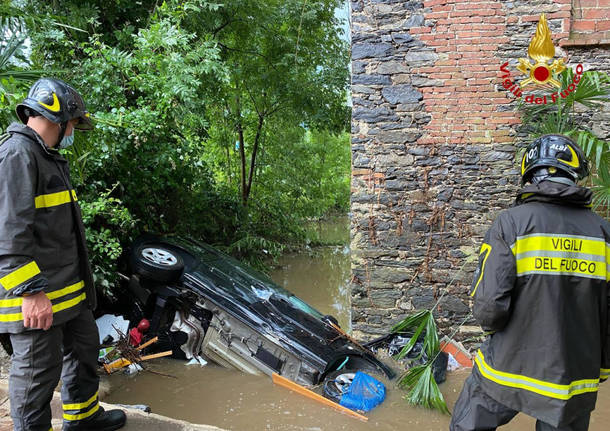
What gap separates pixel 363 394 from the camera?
365 centimetres

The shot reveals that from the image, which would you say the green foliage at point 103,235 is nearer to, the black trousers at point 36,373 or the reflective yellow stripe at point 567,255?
the black trousers at point 36,373

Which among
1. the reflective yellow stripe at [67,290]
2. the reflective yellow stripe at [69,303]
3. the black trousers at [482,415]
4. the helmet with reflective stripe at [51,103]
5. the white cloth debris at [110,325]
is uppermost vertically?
the helmet with reflective stripe at [51,103]

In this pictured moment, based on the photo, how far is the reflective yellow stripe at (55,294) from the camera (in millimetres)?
2160

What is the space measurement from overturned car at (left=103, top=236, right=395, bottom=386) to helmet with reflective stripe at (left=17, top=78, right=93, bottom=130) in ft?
6.67

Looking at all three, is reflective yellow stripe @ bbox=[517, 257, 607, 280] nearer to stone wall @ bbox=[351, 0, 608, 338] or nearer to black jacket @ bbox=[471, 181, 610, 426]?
black jacket @ bbox=[471, 181, 610, 426]

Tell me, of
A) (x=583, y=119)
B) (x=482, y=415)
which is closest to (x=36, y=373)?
(x=482, y=415)

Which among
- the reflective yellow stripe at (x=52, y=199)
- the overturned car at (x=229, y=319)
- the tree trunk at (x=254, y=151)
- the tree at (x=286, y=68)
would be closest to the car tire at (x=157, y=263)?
the overturned car at (x=229, y=319)

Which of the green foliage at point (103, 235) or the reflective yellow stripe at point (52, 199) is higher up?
the reflective yellow stripe at point (52, 199)

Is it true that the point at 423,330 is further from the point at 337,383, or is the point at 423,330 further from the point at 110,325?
the point at 110,325

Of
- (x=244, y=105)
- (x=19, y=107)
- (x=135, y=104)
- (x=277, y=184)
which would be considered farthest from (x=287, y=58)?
(x=19, y=107)

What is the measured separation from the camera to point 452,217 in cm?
483

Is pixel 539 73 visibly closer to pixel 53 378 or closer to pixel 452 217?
pixel 452 217

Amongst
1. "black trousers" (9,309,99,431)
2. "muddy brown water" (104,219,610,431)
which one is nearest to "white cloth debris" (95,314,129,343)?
"muddy brown water" (104,219,610,431)

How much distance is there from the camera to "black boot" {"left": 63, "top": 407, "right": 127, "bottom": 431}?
2504 millimetres
